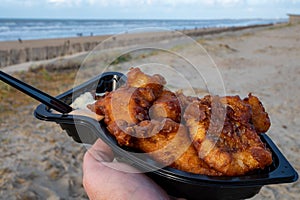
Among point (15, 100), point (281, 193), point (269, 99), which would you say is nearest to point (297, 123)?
point (269, 99)

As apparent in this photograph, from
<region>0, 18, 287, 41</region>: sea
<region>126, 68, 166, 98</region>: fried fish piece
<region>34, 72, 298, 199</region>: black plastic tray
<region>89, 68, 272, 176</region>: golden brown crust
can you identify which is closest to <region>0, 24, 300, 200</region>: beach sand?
<region>126, 68, 166, 98</region>: fried fish piece

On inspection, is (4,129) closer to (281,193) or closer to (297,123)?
(281,193)

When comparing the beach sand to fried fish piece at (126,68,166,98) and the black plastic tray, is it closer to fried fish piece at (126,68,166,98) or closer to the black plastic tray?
fried fish piece at (126,68,166,98)

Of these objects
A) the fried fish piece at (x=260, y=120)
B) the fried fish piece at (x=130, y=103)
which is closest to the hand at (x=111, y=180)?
the fried fish piece at (x=130, y=103)

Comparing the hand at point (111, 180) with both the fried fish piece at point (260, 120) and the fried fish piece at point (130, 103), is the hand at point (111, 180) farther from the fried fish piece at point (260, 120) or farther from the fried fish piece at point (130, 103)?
the fried fish piece at point (260, 120)

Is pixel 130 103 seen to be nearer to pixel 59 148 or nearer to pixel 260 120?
pixel 260 120
